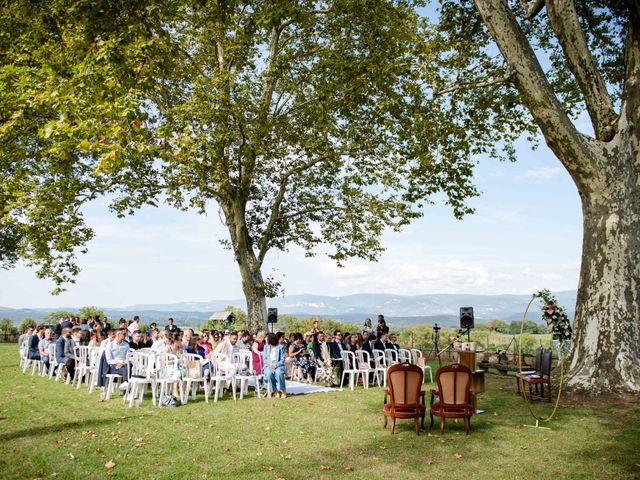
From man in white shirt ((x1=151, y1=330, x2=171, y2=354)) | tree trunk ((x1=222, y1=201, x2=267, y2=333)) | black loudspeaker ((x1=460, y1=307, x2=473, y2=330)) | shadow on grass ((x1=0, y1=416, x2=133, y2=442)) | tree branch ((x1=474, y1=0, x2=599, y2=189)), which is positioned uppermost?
tree branch ((x1=474, y1=0, x2=599, y2=189))

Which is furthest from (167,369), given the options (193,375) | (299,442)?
(299,442)

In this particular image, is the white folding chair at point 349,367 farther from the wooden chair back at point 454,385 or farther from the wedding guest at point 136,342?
the wooden chair back at point 454,385

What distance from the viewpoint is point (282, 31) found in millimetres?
22000

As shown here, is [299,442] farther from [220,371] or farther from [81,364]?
[81,364]

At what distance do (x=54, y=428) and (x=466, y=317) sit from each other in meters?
14.1

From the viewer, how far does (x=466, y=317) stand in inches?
762

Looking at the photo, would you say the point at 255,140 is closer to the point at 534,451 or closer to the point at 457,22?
the point at 457,22

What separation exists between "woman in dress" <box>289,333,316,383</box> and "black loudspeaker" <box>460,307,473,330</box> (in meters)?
6.04

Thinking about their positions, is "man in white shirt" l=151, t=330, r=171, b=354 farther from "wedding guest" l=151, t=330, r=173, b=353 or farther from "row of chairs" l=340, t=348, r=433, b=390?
"row of chairs" l=340, t=348, r=433, b=390

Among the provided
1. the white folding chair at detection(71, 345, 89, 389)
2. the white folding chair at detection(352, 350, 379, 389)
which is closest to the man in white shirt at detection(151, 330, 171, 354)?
the white folding chair at detection(71, 345, 89, 389)

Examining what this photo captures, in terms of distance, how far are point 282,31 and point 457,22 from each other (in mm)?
7772

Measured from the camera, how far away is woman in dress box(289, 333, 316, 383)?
50.9 ft

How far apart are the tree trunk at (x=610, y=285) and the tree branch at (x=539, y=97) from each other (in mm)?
465

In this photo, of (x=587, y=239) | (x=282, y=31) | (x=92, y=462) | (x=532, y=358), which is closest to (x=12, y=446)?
(x=92, y=462)
